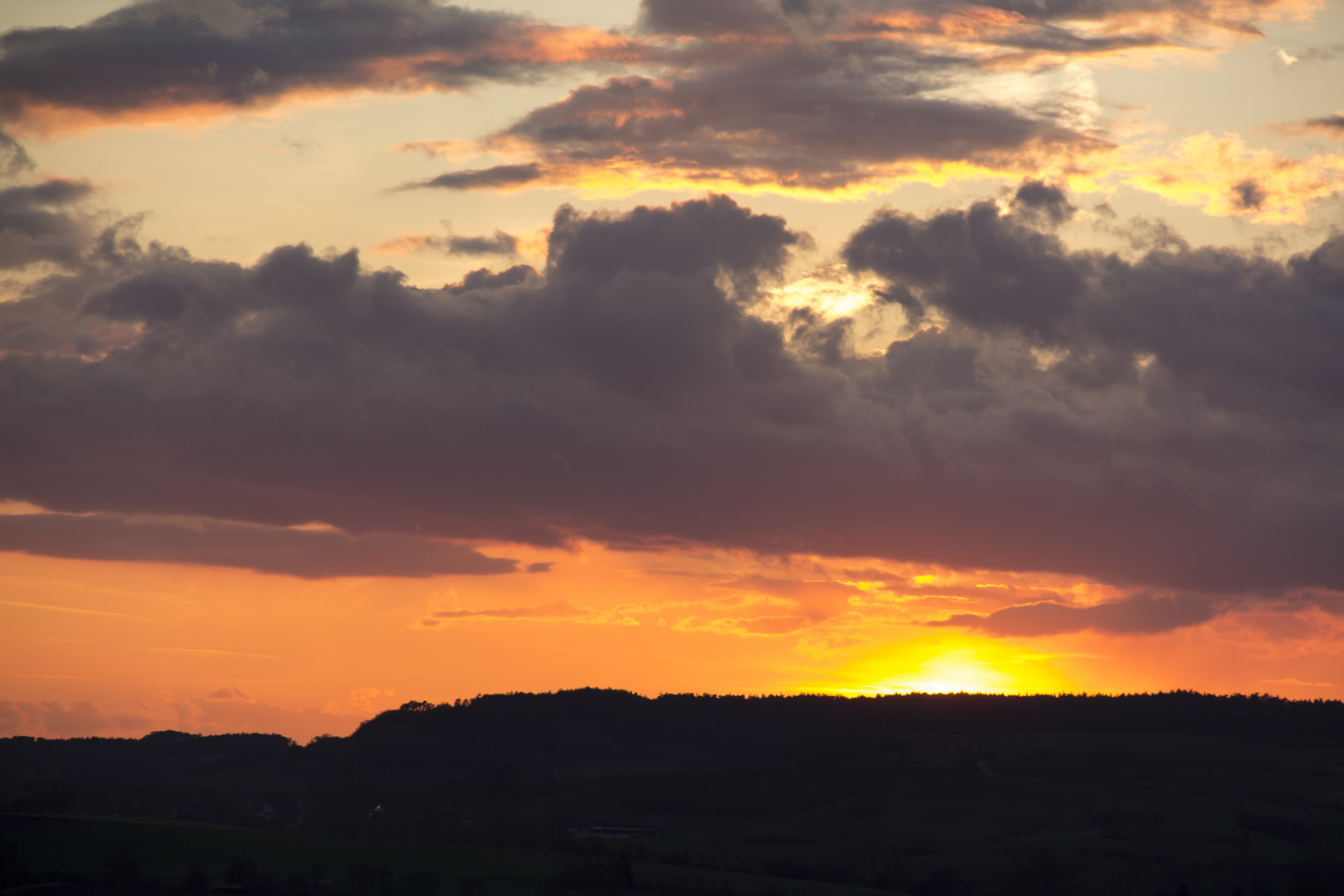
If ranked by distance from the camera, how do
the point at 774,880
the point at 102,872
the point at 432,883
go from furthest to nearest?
the point at 774,880 < the point at 102,872 < the point at 432,883

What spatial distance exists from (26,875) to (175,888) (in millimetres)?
18488

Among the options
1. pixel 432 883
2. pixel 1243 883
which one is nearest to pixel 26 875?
pixel 432 883

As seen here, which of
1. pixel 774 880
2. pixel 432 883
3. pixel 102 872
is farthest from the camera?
pixel 774 880

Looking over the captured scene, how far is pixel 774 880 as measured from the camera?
197 metres

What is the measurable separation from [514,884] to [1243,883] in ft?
317

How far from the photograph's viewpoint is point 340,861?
647ft

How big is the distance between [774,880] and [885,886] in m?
15.3

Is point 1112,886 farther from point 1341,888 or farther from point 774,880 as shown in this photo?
point 774,880

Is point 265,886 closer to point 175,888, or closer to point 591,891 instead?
point 175,888

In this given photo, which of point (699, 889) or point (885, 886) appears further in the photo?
point (885, 886)

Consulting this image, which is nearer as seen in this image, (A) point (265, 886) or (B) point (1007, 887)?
(A) point (265, 886)

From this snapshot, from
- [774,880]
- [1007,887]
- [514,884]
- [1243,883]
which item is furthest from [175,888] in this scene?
[1243,883]

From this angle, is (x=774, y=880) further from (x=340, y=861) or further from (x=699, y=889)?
(x=340, y=861)

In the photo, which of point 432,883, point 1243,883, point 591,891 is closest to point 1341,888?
point 1243,883
